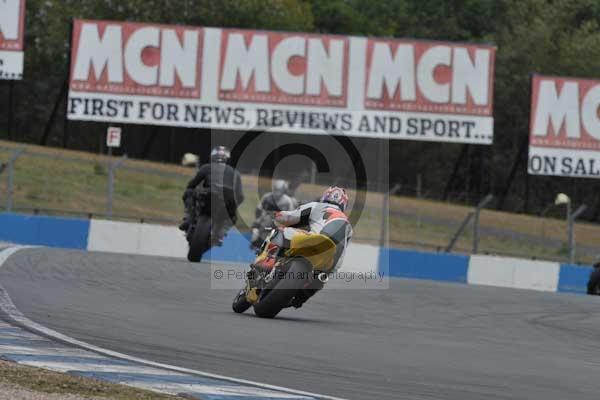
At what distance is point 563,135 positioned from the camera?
107ft

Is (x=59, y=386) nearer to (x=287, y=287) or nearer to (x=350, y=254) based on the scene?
(x=287, y=287)

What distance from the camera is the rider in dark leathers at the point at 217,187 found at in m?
16.9

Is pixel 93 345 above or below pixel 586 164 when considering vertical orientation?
below

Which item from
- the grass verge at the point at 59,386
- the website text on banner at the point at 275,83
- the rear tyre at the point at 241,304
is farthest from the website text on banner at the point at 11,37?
the grass verge at the point at 59,386

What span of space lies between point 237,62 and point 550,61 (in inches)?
1086

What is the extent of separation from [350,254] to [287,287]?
42.8 feet

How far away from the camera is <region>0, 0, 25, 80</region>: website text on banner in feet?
105

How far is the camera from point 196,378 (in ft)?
22.5

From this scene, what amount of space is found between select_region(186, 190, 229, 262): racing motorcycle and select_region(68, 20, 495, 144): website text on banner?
14.8 m

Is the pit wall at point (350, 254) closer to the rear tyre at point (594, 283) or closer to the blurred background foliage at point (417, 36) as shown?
the rear tyre at point (594, 283)

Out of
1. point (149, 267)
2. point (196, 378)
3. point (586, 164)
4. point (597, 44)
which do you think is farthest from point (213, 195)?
point (597, 44)

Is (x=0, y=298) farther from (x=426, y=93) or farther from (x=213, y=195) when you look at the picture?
(x=426, y=93)

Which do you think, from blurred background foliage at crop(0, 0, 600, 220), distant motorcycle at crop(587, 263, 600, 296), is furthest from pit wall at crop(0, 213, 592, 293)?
blurred background foliage at crop(0, 0, 600, 220)

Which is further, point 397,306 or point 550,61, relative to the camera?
point 550,61
